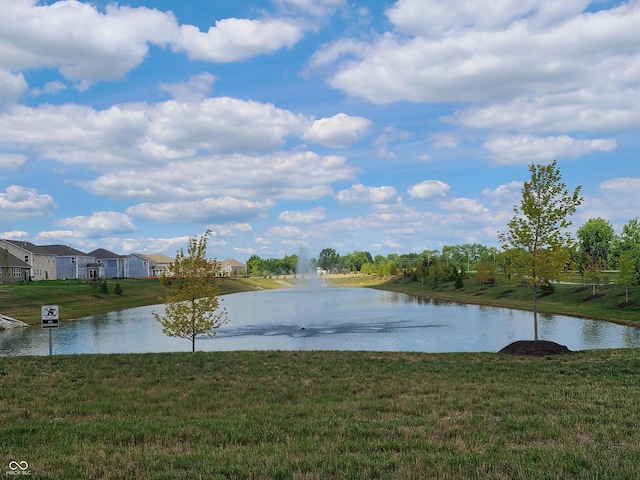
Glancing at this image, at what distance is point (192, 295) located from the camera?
3045 centimetres

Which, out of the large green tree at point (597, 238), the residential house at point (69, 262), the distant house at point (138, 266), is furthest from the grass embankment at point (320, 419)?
the distant house at point (138, 266)

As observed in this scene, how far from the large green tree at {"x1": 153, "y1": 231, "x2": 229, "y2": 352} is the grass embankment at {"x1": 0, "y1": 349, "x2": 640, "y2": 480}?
37.9 feet

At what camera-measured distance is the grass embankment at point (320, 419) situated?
5984mm

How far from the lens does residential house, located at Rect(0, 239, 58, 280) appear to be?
10662 centimetres

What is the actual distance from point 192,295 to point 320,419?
22.7 meters

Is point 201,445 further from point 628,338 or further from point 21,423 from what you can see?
point 628,338

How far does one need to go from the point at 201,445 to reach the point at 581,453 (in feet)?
15.7

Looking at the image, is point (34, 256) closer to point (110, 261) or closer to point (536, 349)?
point (110, 261)

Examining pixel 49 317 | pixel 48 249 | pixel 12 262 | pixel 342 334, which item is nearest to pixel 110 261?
pixel 48 249

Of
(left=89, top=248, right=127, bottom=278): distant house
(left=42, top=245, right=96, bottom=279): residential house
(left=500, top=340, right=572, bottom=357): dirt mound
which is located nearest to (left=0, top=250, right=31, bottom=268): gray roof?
(left=42, top=245, right=96, bottom=279): residential house

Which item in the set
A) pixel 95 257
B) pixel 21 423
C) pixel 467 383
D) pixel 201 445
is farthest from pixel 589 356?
pixel 95 257

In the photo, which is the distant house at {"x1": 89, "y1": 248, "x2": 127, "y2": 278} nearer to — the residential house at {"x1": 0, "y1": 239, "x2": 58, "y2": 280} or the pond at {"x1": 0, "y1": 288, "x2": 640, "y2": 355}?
the residential house at {"x1": 0, "y1": 239, "x2": 58, "y2": 280}

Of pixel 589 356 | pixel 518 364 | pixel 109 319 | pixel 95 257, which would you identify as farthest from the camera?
pixel 95 257

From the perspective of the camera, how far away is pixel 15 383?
13.7 m
